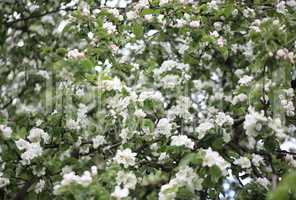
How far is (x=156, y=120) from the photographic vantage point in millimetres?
3189

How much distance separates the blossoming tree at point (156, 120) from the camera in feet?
8.43

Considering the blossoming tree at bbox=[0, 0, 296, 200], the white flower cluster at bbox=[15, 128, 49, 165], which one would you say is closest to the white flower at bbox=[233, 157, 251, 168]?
the blossoming tree at bbox=[0, 0, 296, 200]

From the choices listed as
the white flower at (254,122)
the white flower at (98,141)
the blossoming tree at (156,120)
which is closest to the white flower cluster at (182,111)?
the blossoming tree at (156,120)

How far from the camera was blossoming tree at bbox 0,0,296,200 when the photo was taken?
101 inches

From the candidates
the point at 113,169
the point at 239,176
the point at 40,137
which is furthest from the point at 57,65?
the point at 239,176

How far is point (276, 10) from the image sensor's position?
11.2 feet

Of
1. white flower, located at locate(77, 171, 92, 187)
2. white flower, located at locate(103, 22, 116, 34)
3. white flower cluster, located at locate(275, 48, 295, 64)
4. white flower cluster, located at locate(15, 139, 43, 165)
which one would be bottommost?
white flower cluster, located at locate(15, 139, 43, 165)

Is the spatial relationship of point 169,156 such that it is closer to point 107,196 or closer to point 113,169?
point 113,169

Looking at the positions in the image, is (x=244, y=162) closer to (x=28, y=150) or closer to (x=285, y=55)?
(x=285, y=55)

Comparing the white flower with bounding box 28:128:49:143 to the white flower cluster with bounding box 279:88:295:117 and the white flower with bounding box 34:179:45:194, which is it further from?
the white flower cluster with bounding box 279:88:295:117

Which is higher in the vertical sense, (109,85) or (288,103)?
(109,85)

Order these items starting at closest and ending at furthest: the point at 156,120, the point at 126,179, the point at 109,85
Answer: the point at 126,179 → the point at 109,85 → the point at 156,120

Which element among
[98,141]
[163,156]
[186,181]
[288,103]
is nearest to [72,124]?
[98,141]

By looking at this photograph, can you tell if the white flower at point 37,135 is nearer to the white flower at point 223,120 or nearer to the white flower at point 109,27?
the white flower at point 109,27
